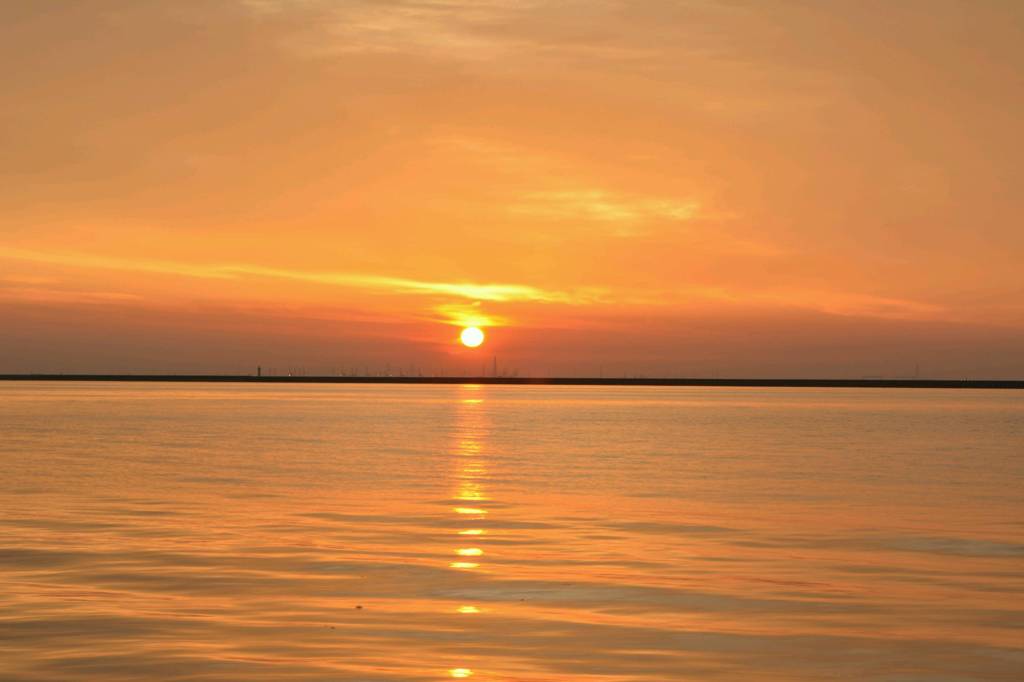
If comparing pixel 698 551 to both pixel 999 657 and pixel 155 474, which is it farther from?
pixel 155 474

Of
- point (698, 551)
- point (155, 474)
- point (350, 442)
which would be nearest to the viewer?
point (698, 551)

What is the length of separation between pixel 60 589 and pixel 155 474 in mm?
28389

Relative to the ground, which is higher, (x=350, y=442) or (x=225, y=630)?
(x=350, y=442)

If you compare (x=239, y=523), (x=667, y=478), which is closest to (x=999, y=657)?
(x=239, y=523)

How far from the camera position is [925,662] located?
1675 cm

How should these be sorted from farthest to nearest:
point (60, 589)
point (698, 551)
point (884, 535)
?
point (884, 535)
point (698, 551)
point (60, 589)

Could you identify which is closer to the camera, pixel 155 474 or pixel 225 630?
pixel 225 630

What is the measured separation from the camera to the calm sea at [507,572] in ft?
54.8

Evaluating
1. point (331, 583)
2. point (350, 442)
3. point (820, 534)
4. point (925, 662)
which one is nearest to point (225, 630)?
point (331, 583)

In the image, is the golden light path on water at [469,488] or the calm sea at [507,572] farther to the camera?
the golden light path on water at [469,488]

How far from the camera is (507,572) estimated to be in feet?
80.7

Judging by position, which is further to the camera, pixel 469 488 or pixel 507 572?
pixel 469 488

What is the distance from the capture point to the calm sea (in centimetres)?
1670

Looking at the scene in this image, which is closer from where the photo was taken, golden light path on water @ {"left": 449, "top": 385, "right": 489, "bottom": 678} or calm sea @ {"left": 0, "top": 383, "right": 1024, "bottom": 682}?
calm sea @ {"left": 0, "top": 383, "right": 1024, "bottom": 682}
